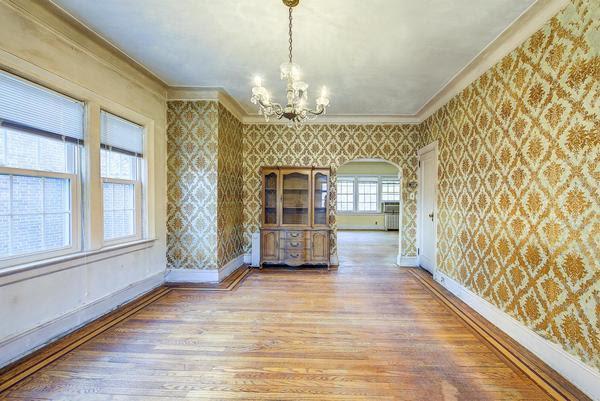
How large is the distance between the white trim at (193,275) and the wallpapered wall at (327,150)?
118 centimetres

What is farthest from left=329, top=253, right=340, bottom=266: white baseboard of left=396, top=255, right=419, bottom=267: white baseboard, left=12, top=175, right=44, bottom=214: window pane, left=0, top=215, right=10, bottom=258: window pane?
left=0, top=215, right=10, bottom=258: window pane

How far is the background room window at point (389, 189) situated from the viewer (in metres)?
10.3

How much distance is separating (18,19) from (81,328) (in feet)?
8.70

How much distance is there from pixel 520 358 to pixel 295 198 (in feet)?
11.5

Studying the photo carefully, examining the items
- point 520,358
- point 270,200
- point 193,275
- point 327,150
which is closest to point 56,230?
point 193,275

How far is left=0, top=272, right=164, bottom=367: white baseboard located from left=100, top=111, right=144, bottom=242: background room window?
2.10 ft

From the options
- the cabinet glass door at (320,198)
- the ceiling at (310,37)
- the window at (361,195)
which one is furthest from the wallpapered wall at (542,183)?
the window at (361,195)

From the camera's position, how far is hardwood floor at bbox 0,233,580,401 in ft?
5.76

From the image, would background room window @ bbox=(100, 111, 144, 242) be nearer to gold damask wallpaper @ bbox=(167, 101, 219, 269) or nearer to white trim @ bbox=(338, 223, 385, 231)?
gold damask wallpaper @ bbox=(167, 101, 219, 269)

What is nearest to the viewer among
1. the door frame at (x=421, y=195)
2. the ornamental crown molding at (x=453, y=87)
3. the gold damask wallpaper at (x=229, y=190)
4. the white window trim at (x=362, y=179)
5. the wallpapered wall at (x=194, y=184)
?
the ornamental crown molding at (x=453, y=87)

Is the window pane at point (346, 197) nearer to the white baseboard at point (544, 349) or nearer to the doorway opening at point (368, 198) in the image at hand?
the doorway opening at point (368, 198)

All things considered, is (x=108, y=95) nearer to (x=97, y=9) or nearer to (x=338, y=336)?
(x=97, y=9)

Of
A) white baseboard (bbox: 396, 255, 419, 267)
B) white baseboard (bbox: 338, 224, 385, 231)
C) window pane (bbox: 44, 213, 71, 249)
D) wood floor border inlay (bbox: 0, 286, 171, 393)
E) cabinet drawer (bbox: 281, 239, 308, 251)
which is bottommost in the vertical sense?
wood floor border inlay (bbox: 0, 286, 171, 393)

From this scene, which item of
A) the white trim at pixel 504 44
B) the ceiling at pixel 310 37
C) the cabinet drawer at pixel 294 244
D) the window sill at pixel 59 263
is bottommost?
the cabinet drawer at pixel 294 244
